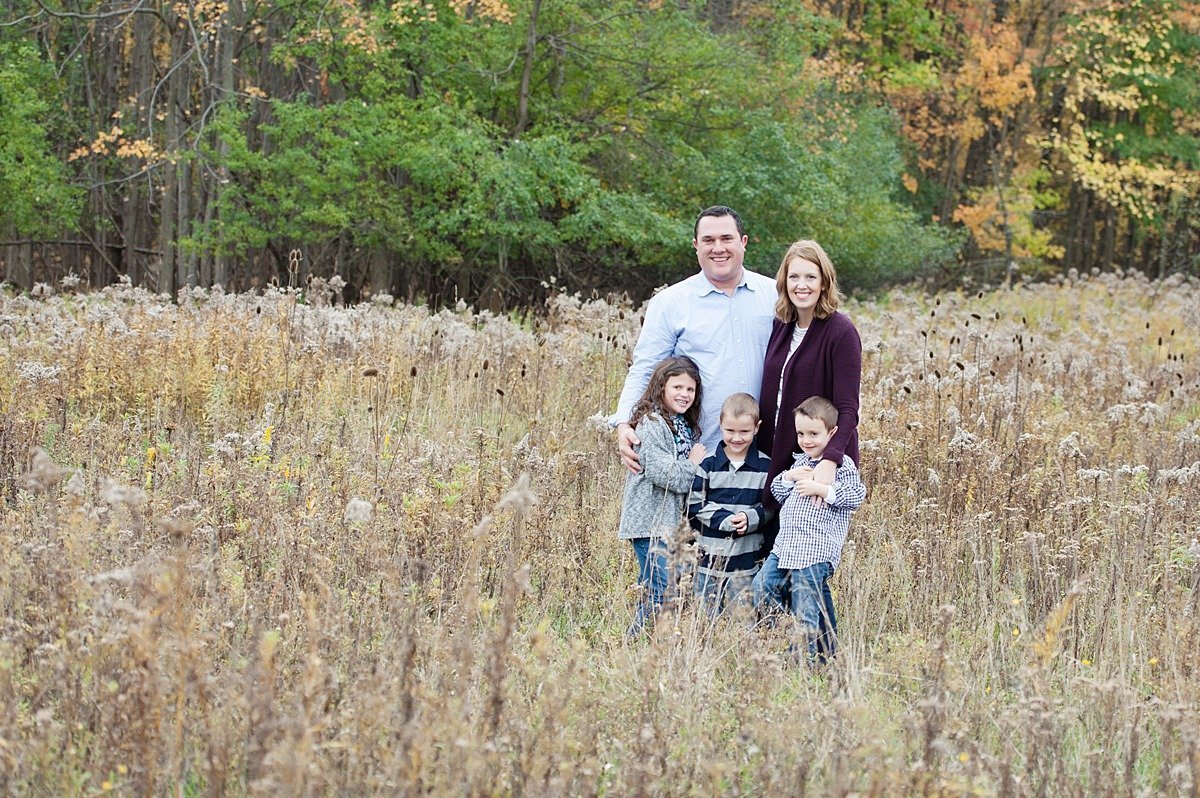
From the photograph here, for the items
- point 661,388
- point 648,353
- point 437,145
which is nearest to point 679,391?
point 661,388

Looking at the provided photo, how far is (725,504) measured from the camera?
510 centimetres

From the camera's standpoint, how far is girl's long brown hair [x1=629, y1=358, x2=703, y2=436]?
5.08 meters

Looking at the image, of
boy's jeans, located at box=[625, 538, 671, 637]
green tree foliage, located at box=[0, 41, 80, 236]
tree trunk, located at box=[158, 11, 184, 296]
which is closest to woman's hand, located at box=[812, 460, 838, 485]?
boy's jeans, located at box=[625, 538, 671, 637]

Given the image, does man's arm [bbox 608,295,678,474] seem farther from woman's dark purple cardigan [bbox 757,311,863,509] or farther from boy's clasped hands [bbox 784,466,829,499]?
boy's clasped hands [bbox 784,466,829,499]

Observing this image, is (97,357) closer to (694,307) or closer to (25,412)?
(25,412)

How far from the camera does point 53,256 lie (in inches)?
1029

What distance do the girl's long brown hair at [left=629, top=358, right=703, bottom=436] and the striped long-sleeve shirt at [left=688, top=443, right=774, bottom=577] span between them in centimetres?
25

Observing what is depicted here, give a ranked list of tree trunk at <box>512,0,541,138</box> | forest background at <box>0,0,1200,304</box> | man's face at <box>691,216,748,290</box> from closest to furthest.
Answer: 1. man's face at <box>691,216,748,290</box>
2. forest background at <box>0,0,1200,304</box>
3. tree trunk at <box>512,0,541,138</box>

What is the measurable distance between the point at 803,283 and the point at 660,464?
0.89 meters

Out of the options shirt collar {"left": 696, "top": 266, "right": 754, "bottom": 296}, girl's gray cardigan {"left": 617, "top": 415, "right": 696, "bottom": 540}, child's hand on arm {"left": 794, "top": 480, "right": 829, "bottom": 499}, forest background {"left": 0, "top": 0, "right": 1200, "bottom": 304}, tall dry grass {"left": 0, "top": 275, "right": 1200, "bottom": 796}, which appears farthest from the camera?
forest background {"left": 0, "top": 0, "right": 1200, "bottom": 304}

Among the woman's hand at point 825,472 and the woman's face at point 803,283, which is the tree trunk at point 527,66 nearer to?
the woman's face at point 803,283

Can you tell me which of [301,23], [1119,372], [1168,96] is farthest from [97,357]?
[1168,96]

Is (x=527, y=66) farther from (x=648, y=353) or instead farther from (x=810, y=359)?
(x=810, y=359)

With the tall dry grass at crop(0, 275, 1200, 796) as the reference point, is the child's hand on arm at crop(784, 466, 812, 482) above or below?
above
